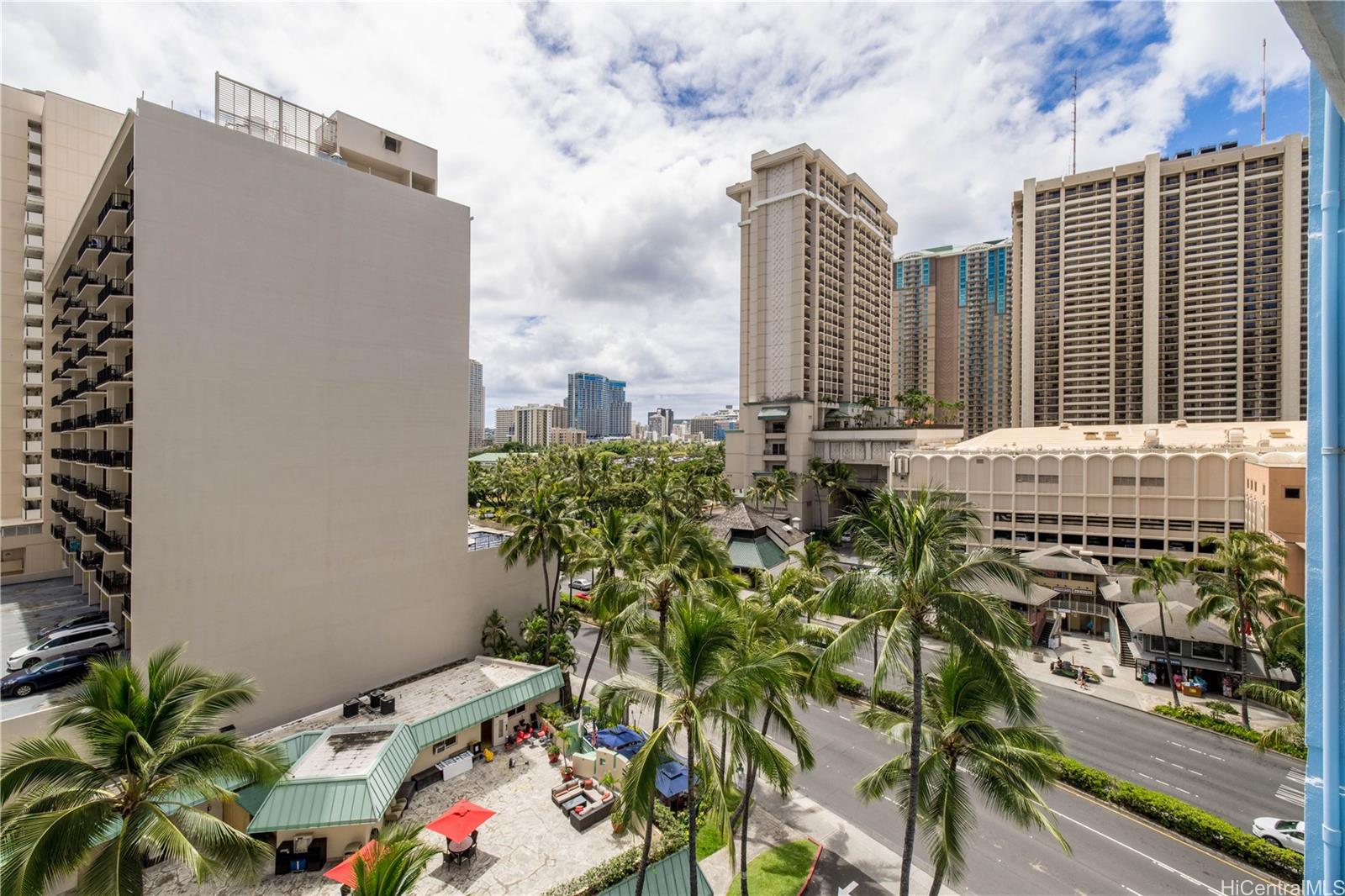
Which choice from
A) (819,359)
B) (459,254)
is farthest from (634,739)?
(819,359)

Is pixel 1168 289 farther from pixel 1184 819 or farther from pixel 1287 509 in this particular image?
pixel 1184 819

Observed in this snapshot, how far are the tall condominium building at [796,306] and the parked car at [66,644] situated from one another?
65.9m

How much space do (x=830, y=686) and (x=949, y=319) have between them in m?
125

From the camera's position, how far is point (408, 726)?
21.5 metres

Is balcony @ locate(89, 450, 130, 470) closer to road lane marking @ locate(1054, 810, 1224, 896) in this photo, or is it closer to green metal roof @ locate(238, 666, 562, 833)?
green metal roof @ locate(238, 666, 562, 833)

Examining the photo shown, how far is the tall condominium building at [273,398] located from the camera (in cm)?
2028

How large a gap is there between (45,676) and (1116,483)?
67.1 metres

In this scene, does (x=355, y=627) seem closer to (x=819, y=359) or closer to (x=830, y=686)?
(x=830, y=686)

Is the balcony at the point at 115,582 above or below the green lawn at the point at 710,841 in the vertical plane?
above

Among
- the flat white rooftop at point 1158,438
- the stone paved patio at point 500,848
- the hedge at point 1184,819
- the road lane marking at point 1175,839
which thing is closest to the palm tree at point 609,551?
the stone paved patio at point 500,848

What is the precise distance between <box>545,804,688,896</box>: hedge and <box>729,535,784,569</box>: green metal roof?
2904cm

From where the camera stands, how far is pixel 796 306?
76.9 m

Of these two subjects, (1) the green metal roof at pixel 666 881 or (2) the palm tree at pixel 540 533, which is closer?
(1) the green metal roof at pixel 666 881

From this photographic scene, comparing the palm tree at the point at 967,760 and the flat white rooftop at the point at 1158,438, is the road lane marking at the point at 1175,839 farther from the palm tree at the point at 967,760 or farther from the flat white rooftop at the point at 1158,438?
the flat white rooftop at the point at 1158,438
